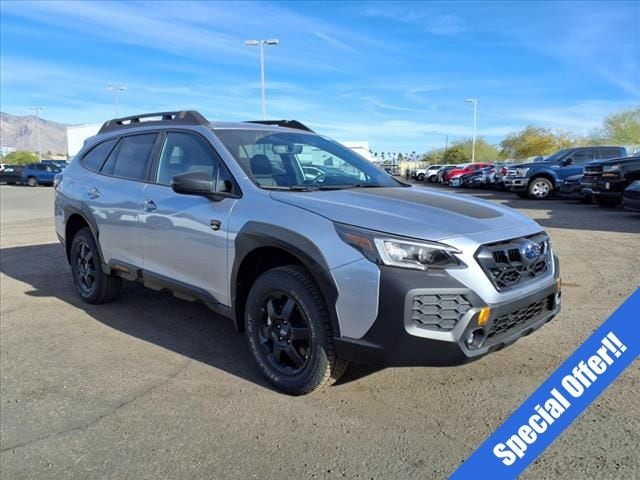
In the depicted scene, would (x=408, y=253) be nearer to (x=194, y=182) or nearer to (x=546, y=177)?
(x=194, y=182)

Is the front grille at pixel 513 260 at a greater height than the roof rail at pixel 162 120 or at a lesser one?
lesser

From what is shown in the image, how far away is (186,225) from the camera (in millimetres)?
3740

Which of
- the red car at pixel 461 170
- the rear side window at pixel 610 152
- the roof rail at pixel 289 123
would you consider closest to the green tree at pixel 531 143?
the red car at pixel 461 170

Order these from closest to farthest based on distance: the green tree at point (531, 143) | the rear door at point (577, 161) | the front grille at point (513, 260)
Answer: the front grille at point (513, 260) < the rear door at point (577, 161) < the green tree at point (531, 143)

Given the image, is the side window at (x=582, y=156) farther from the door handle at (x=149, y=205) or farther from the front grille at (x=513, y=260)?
the door handle at (x=149, y=205)

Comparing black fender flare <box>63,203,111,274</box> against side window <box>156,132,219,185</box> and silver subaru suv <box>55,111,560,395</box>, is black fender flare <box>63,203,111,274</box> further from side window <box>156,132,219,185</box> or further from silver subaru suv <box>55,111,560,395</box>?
side window <box>156,132,219,185</box>

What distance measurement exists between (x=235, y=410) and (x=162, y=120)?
2.76 meters

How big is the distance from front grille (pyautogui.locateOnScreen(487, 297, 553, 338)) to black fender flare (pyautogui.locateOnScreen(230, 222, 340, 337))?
860 millimetres

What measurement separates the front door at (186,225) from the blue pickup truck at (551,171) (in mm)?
15868

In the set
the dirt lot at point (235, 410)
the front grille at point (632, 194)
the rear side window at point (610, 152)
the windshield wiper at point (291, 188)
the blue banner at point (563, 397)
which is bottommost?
the dirt lot at point (235, 410)

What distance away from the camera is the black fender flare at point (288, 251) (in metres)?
2.82

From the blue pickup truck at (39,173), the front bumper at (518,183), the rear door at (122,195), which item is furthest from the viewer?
the blue pickup truck at (39,173)

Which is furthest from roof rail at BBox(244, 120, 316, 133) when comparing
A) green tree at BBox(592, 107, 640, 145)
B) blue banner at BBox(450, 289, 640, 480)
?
green tree at BBox(592, 107, 640, 145)

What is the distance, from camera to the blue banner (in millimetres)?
1133
